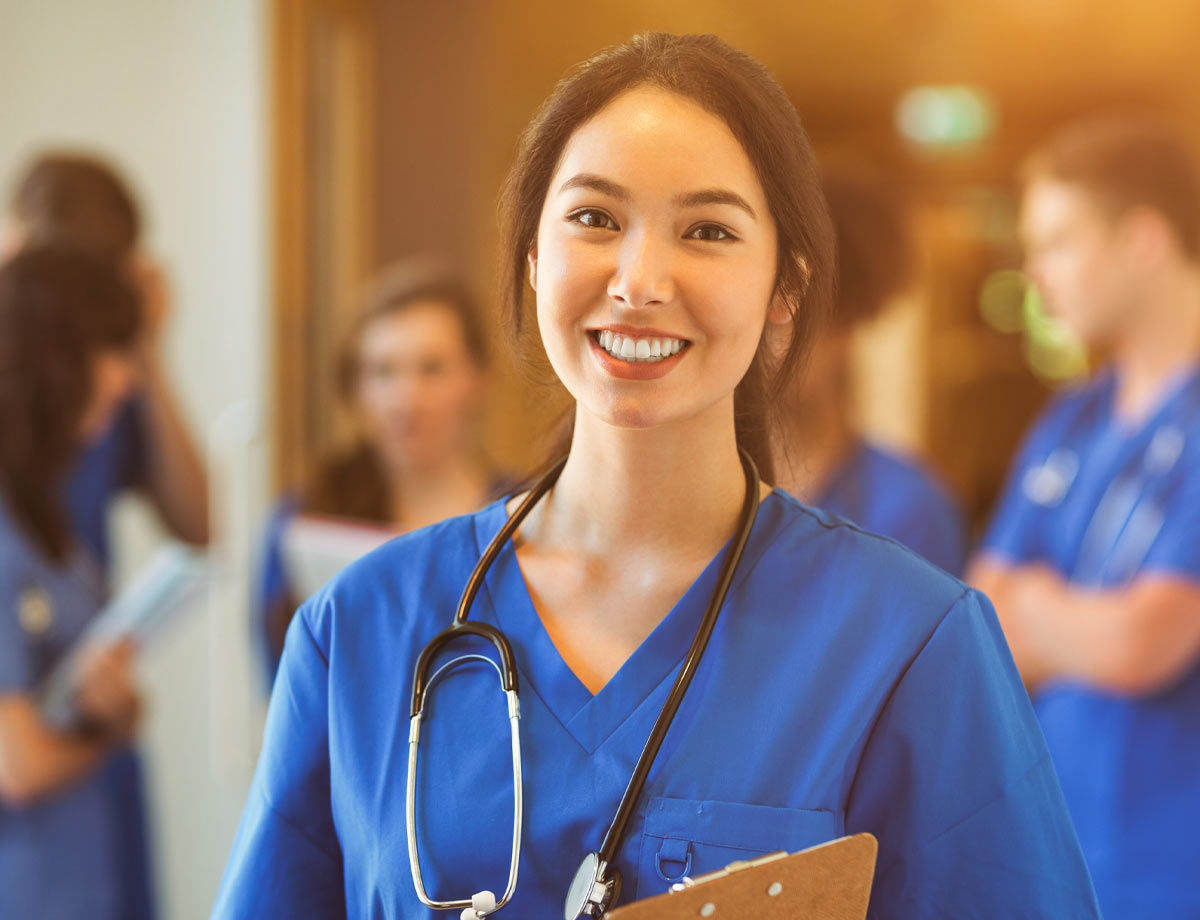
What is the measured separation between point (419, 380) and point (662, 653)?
4.24ft

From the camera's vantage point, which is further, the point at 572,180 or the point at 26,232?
the point at 26,232

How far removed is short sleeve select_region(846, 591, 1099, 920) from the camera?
2.44 feet

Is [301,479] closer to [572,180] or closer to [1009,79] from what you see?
[572,180]

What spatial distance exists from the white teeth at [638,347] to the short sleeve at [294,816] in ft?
1.08

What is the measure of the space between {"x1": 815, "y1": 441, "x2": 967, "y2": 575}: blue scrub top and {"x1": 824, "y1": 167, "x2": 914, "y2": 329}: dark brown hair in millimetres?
240

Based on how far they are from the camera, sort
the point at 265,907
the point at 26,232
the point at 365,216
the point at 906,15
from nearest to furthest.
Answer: the point at 265,907
the point at 26,232
the point at 365,216
the point at 906,15

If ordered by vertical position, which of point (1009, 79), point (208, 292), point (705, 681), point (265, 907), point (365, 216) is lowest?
point (265, 907)

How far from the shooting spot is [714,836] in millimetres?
735

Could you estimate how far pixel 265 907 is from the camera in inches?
33.6

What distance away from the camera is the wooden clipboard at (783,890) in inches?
25.4

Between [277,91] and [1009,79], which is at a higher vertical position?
[1009,79]

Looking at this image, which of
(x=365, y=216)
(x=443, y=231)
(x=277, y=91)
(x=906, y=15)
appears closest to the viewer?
(x=277, y=91)

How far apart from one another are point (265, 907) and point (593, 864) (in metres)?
0.28

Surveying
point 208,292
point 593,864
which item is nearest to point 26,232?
point 208,292
